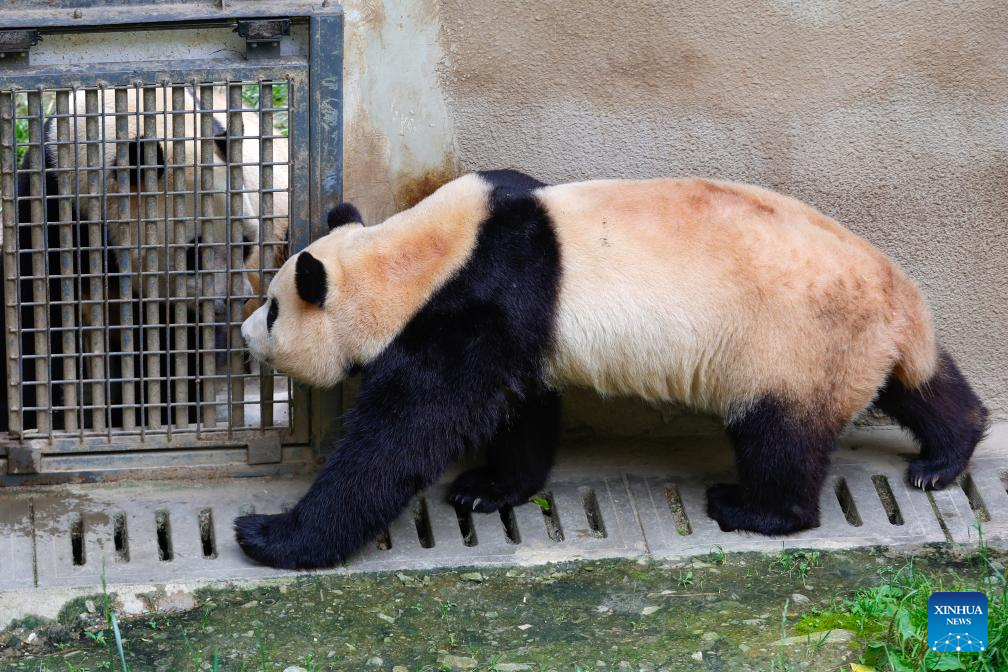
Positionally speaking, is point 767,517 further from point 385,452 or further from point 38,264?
point 38,264

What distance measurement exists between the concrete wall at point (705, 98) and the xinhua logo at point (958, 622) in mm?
2133

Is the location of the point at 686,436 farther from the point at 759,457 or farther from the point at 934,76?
the point at 934,76

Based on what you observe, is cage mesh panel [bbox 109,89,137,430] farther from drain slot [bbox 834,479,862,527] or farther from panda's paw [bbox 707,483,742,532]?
drain slot [bbox 834,479,862,527]

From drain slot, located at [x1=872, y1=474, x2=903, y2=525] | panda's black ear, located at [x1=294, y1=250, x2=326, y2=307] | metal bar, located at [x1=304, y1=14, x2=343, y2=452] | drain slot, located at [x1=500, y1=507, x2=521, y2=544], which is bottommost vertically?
drain slot, located at [x1=500, y1=507, x2=521, y2=544]

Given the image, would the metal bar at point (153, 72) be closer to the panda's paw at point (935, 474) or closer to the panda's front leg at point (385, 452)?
the panda's front leg at point (385, 452)

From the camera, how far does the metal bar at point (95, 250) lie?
503 centimetres

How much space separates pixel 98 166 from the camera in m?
5.09

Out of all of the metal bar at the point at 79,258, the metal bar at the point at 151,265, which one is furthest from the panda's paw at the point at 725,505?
the metal bar at the point at 79,258

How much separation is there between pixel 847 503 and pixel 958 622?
160cm

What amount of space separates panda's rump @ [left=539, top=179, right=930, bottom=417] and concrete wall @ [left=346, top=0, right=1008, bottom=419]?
1.86 ft


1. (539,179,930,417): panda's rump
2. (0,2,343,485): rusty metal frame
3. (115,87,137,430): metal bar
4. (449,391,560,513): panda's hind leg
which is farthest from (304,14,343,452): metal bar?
(449,391,560,513): panda's hind leg

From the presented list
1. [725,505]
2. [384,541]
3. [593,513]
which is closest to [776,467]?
[725,505]

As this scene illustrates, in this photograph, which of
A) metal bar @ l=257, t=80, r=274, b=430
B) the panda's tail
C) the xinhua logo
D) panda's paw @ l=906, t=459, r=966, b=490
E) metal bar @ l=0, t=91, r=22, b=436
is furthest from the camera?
panda's paw @ l=906, t=459, r=966, b=490

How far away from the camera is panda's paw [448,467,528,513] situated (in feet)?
17.3
